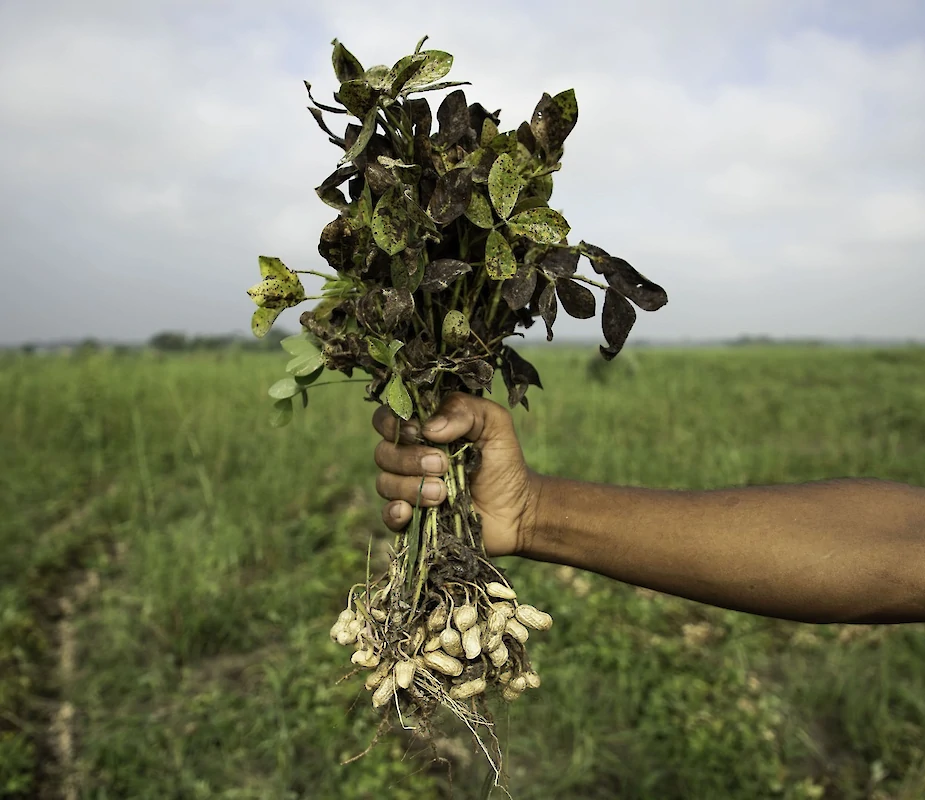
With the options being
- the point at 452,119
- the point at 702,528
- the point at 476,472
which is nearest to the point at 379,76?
the point at 452,119

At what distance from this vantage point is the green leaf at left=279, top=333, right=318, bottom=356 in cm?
125

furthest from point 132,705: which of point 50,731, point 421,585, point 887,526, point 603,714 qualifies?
point 887,526

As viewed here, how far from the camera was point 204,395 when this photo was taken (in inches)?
251

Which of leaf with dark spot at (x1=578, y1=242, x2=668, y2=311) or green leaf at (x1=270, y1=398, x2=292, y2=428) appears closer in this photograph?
leaf with dark spot at (x1=578, y1=242, x2=668, y2=311)

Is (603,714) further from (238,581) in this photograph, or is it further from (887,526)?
(238,581)

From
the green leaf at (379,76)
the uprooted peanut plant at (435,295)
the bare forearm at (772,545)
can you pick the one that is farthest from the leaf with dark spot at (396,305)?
the bare forearm at (772,545)

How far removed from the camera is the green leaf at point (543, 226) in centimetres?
106

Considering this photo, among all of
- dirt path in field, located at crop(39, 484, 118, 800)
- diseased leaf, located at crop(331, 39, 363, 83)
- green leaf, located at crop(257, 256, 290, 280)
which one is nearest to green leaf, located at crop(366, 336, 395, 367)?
green leaf, located at crop(257, 256, 290, 280)

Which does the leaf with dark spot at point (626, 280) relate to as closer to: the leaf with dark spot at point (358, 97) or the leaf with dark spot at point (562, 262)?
the leaf with dark spot at point (562, 262)

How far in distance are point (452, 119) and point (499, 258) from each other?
0.88 ft

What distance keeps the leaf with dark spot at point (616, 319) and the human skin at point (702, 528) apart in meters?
0.29

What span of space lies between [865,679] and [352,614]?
96.4 inches

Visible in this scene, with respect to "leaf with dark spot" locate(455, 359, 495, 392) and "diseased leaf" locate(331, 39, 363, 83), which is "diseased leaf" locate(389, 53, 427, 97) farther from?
"leaf with dark spot" locate(455, 359, 495, 392)

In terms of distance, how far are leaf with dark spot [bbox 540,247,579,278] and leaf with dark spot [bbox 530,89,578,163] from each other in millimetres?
174
